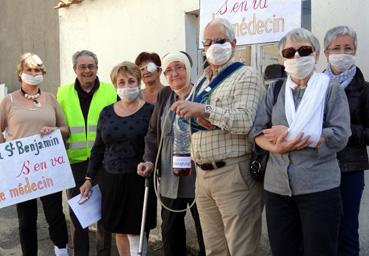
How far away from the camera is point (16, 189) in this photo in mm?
4020

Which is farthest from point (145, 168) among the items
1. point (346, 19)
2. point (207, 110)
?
point (346, 19)

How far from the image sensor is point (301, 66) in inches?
99.5

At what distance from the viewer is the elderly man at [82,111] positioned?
4.18m

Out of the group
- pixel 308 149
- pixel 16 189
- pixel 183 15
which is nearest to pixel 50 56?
pixel 183 15

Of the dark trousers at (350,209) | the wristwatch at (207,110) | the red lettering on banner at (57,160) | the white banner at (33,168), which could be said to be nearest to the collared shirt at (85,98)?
the white banner at (33,168)

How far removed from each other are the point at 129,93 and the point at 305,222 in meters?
1.78

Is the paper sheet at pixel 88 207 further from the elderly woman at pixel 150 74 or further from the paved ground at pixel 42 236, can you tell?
the paved ground at pixel 42 236

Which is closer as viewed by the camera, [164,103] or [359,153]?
[359,153]

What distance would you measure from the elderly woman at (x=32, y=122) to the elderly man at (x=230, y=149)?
185cm

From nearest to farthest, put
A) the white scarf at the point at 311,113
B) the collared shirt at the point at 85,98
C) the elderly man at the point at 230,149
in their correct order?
the white scarf at the point at 311,113, the elderly man at the point at 230,149, the collared shirt at the point at 85,98

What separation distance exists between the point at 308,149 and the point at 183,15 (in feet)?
9.37

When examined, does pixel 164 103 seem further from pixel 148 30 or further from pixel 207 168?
pixel 148 30

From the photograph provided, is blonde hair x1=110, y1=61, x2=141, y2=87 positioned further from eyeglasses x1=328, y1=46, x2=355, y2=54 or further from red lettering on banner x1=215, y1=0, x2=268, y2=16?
eyeglasses x1=328, y1=46, x2=355, y2=54

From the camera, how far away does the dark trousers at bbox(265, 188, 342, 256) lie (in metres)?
2.45
